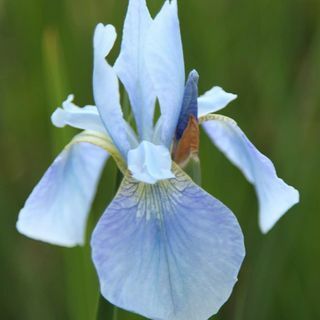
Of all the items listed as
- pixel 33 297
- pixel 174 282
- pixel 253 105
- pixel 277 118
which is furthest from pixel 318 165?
pixel 174 282

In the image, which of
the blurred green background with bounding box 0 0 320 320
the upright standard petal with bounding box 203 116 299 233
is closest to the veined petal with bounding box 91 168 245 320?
the upright standard petal with bounding box 203 116 299 233

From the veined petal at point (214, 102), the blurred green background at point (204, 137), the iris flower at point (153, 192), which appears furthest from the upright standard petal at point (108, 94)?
the blurred green background at point (204, 137)

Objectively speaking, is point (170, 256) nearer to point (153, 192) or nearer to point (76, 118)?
point (153, 192)

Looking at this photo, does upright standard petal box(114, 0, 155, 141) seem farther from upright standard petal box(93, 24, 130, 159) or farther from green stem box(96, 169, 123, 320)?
green stem box(96, 169, 123, 320)

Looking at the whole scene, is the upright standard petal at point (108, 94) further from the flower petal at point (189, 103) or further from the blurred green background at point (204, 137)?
the blurred green background at point (204, 137)

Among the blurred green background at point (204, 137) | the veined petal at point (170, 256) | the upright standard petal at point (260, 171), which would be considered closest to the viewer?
the veined petal at point (170, 256)

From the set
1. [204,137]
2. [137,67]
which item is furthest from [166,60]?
[204,137]
